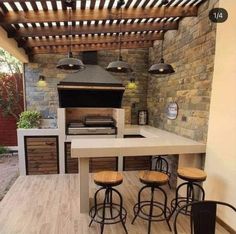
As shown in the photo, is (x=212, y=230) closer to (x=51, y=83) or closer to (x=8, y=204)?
(x=8, y=204)

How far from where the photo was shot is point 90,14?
304 cm

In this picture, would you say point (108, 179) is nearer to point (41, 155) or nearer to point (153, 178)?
point (153, 178)

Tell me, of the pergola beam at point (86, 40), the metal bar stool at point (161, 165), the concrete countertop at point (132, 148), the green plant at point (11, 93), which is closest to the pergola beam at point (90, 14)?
the pergola beam at point (86, 40)

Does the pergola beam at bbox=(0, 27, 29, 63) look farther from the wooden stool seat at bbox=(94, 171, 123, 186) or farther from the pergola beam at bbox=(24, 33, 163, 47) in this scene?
the wooden stool seat at bbox=(94, 171, 123, 186)

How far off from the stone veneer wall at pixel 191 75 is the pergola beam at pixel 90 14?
31 centimetres

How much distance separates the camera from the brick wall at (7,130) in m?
5.88

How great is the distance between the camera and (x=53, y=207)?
3006 mm

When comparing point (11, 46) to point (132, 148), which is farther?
point (11, 46)

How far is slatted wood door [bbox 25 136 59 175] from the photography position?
4160 mm

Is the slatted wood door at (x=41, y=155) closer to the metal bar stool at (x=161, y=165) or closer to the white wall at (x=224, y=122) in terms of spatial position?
the metal bar stool at (x=161, y=165)

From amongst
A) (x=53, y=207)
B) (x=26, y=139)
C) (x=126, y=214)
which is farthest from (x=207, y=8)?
(x=26, y=139)

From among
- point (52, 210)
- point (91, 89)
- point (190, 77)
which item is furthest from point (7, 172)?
point (190, 77)

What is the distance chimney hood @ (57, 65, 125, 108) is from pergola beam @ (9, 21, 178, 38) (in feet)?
3.27

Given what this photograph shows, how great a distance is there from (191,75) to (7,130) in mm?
5155
